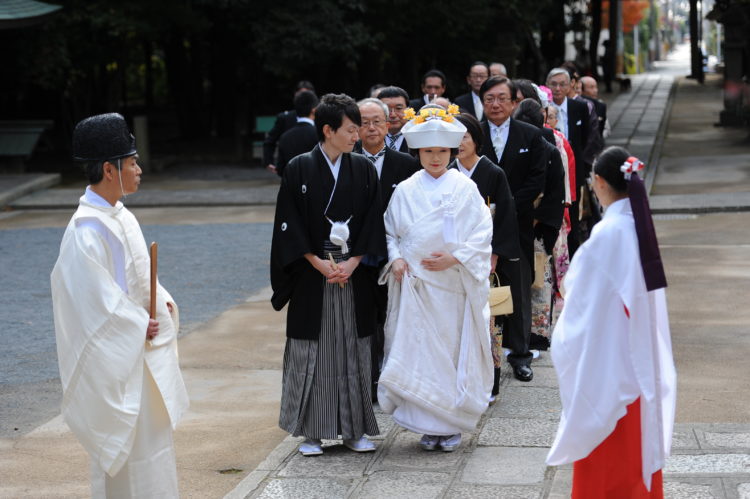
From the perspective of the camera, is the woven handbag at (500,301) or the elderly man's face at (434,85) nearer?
the woven handbag at (500,301)

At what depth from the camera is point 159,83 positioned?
4094 cm

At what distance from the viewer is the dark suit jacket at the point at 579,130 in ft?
34.3

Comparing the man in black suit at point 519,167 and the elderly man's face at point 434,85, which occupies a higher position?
the elderly man's face at point 434,85

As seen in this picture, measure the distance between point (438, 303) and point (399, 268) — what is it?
10.6 inches

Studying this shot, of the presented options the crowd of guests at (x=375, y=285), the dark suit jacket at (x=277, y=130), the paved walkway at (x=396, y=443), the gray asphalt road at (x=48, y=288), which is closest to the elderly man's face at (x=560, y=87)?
the paved walkway at (x=396, y=443)

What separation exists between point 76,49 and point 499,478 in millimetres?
17781

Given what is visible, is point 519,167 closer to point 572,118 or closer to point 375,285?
point 375,285

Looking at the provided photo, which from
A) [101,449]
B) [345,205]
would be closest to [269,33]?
[345,205]

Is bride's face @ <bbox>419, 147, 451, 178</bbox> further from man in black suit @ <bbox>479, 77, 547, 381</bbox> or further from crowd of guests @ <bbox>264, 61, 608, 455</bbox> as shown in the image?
man in black suit @ <bbox>479, 77, 547, 381</bbox>

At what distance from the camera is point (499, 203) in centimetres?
634

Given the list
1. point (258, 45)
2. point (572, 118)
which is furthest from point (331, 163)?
point (258, 45)

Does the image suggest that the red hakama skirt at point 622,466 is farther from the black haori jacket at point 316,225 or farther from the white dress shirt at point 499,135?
the white dress shirt at point 499,135

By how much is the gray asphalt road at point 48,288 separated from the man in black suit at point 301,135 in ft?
4.29

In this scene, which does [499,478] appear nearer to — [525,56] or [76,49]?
[76,49]
